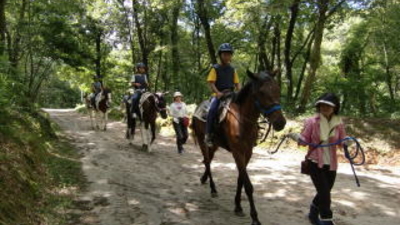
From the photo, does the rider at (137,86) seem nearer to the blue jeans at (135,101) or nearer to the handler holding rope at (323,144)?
the blue jeans at (135,101)

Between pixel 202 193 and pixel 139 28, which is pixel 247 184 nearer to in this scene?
pixel 202 193

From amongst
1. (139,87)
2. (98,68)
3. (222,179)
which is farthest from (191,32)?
(222,179)

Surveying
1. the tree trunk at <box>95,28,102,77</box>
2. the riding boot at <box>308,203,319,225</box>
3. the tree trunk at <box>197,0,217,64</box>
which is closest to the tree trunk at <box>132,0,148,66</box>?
the tree trunk at <box>197,0,217,64</box>

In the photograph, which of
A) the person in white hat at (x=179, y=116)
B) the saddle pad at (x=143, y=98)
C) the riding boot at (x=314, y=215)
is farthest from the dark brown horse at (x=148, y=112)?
the riding boot at (x=314, y=215)

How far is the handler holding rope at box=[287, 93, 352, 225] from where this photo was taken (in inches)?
175

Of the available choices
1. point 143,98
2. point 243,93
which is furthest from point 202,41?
point 243,93

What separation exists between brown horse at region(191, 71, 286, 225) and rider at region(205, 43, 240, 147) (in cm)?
23

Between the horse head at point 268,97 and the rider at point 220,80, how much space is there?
122 centimetres

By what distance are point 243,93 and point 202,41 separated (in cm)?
2227

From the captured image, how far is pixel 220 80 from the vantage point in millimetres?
6469

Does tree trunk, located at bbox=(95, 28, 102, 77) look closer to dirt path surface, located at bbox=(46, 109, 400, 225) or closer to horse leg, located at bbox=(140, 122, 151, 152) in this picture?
horse leg, located at bbox=(140, 122, 151, 152)

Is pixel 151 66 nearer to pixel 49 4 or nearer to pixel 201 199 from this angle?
pixel 49 4

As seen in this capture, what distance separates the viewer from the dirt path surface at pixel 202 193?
5.28 metres

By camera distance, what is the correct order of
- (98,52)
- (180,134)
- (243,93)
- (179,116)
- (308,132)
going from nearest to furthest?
(308,132) < (243,93) < (180,134) < (179,116) < (98,52)
